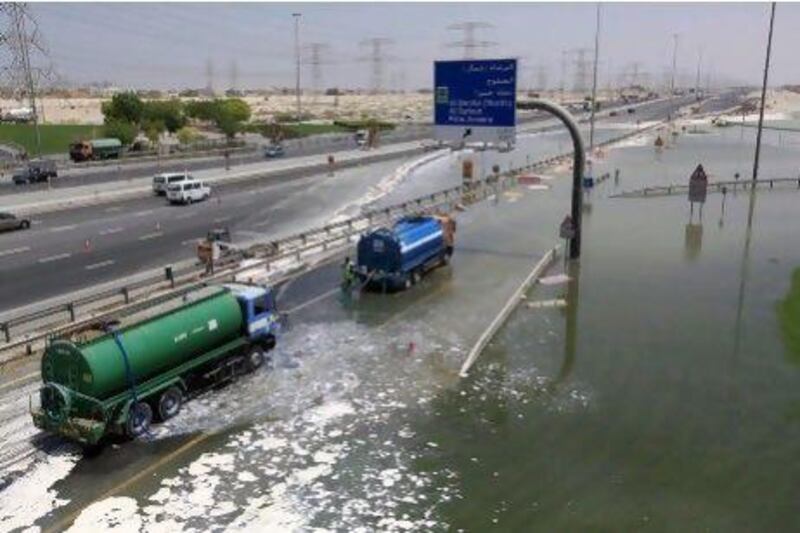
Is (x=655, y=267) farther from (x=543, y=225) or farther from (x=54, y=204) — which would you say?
(x=54, y=204)

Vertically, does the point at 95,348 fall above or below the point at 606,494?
above

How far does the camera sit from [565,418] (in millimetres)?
→ 20359

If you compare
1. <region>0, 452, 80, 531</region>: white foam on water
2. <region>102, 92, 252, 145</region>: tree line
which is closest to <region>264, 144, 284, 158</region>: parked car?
<region>102, 92, 252, 145</region>: tree line

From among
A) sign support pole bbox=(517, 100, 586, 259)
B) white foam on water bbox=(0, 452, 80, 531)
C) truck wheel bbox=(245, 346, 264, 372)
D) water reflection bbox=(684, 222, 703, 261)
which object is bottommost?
white foam on water bbox=(0, 452, 80, 531)

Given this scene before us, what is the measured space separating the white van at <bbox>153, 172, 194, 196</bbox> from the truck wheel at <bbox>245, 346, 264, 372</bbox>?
3798 centimetres

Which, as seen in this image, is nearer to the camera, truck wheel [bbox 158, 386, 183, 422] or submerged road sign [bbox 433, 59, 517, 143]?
truck wheel [bbox 158, 386, 183, 422]

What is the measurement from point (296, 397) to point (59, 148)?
97033 mm

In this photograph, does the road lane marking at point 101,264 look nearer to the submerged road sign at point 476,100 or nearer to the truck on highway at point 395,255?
the truck on highway at point 395,255

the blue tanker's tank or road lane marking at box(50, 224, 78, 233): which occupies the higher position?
the blue tanker's tank

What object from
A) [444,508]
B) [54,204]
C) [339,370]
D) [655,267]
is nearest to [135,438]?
[339,370]

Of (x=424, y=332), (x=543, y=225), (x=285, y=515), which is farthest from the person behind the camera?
(x=543, y=225)

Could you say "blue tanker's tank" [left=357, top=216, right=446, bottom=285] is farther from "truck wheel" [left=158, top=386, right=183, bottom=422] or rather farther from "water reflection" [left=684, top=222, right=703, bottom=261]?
"water reflection" [left=684, top=222, right=703, bottom=261]

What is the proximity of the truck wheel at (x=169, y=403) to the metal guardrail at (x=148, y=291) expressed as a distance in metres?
2.83

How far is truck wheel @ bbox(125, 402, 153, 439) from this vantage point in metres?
19.0
